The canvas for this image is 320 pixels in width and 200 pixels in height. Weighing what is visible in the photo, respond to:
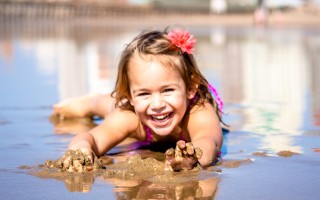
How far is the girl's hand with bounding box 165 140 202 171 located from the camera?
2967mm

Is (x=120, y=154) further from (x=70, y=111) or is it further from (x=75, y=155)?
(x=70, y=111)

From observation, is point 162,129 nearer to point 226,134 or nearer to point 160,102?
point 160,102

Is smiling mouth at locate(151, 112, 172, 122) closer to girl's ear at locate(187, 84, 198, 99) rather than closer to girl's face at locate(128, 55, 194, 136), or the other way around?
girl's face at locate(128, 55, 194, 136)

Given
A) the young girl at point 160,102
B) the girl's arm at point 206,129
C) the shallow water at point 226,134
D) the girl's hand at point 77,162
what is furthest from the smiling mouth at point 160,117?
the girl's hand at point 77,162

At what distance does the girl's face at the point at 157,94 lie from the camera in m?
3.40

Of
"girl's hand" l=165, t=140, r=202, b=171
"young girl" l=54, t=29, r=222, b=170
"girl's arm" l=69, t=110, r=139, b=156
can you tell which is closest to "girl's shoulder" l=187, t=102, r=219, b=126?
"young girl" l=54, t=29, r=222, b=170

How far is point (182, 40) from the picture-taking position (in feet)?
11.7

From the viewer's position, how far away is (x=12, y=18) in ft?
111

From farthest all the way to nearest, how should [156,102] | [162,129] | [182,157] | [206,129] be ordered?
[206,129]
[162,129]
[156,102]
[182,157]

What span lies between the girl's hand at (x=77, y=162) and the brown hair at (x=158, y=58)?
551mm

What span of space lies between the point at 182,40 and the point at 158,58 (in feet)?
0.61

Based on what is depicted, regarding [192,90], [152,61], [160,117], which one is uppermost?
[152,61]

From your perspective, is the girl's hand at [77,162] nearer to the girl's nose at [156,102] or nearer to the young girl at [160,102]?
the young girl at [160,102]

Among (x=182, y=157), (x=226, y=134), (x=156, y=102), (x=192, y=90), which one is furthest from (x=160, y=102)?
(x=226, y=134)
